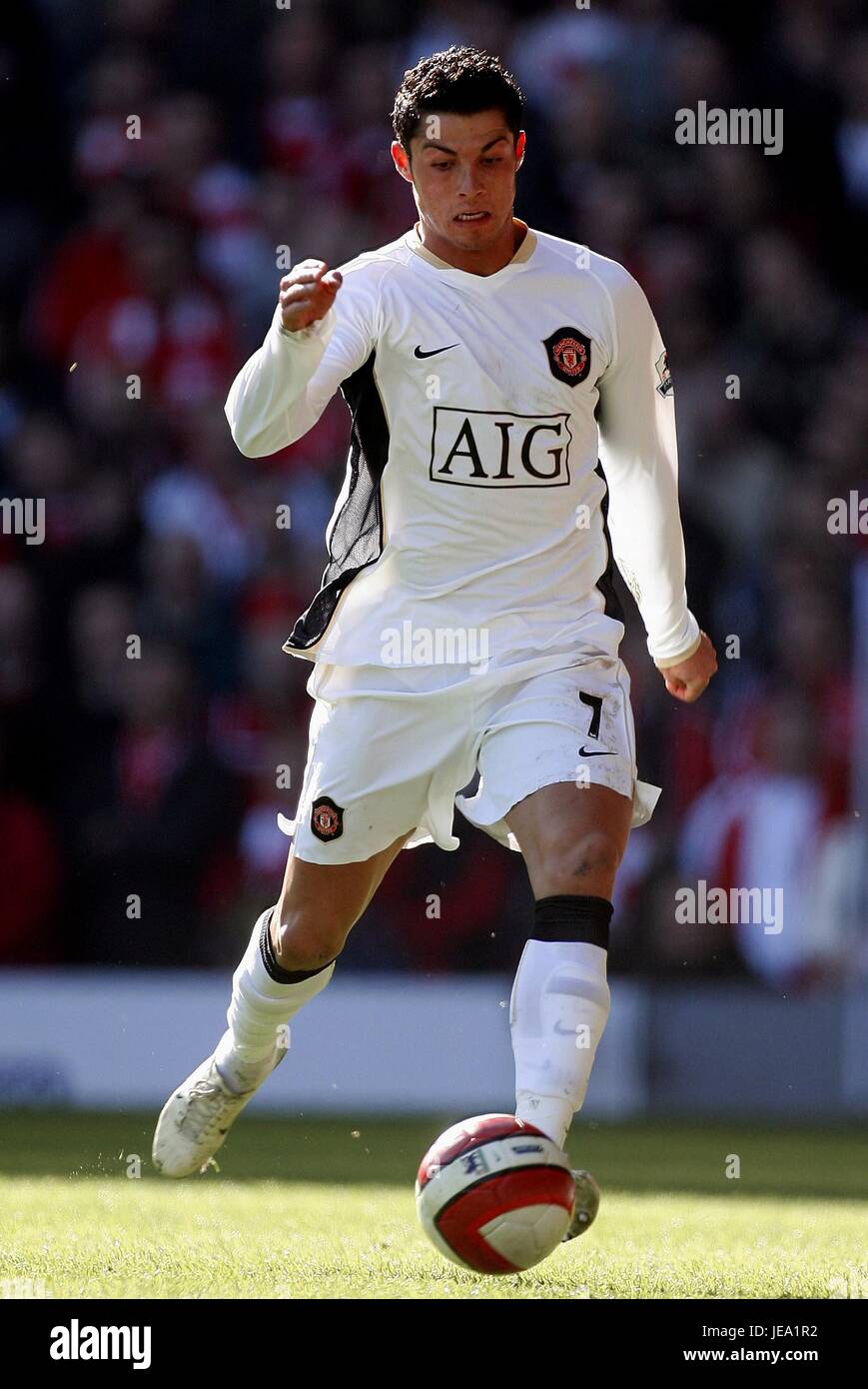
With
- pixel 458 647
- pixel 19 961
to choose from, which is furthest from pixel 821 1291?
pixel 19 961

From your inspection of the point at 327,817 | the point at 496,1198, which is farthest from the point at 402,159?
the point at 496,1198

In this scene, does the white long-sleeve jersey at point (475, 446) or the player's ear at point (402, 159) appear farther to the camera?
the player's ear at point (402, 159)

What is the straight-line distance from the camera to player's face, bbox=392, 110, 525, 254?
14.6ft

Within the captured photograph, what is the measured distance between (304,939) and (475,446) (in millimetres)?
1240

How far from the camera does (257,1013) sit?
5152mm

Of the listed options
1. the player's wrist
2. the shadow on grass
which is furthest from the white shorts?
the shadow on grass

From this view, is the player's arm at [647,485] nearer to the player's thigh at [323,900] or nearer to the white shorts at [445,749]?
the white shorts at [445,749]

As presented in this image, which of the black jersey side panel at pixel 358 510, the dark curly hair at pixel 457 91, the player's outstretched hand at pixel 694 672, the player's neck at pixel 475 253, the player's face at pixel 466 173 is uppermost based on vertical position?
the dark curly hair at pixel 457 91

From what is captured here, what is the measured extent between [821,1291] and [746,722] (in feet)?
17.2

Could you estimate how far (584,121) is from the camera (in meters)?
10.3

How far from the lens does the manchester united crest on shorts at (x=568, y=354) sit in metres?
4.57

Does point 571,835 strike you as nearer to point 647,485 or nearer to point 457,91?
point 647,485

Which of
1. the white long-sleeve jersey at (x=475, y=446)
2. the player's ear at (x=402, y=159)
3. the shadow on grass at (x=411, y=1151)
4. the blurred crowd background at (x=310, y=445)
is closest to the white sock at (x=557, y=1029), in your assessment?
the white long-sleeve jersey at (x=475, y=446)

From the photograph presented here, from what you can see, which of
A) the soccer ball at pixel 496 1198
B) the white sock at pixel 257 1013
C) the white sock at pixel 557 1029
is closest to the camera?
the soccer ball at pixel 496 1198
